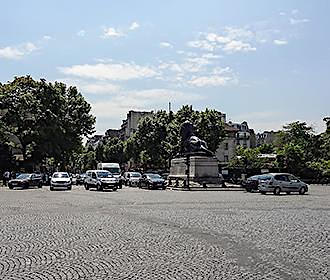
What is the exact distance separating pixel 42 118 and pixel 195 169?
2128cm

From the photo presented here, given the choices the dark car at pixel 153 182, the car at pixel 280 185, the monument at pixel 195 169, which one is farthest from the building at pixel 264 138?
the car at pixel 280 185

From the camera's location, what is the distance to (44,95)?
223ft

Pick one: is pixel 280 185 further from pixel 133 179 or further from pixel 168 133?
pixel 168 133

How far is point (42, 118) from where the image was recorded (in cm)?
6425

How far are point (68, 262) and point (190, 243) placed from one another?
3575 millimetres

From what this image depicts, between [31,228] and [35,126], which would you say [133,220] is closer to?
[31,228]

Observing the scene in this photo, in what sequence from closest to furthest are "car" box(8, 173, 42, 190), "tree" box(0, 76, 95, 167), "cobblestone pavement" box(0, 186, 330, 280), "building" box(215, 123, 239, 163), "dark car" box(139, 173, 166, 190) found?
"cobblestone pavement" box(0, 186, 330, 280) → "dark car" box(139, 173, 166, 190) → "car" box(8, 173, 42, 190) → "tree" box(0, 76, 95, 167) → "building" box(215, 123, 239, 163)

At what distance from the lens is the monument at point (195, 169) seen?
170ft

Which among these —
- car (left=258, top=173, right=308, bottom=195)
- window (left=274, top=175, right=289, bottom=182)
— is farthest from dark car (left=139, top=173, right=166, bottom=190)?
window (left=274, top=175, right=289, bottom=182)

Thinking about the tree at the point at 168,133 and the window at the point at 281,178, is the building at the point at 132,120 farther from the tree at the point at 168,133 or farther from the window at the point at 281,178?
the window at the point at 281,178

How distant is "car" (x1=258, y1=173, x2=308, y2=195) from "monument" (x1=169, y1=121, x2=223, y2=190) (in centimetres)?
916

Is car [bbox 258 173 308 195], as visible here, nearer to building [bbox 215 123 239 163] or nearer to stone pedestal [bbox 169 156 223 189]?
stone pedestal [bbox 169 156 223 189]

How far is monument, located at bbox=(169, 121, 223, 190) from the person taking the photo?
51.8 meters

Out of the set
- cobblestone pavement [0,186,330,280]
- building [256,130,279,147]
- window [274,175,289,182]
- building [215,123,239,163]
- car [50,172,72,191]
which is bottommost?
cobblestone pavement [0,186,330,280]
